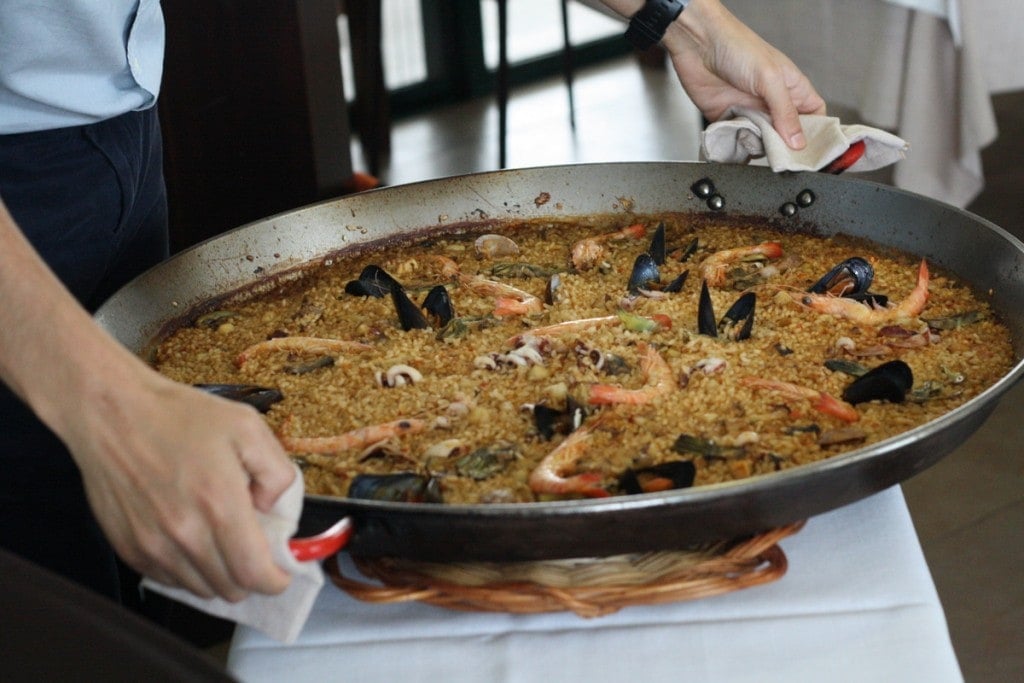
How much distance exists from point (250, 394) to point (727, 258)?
25.7 inches

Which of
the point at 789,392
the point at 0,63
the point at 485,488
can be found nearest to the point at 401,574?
the point at 485,488

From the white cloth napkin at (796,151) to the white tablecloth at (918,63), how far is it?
47.8 inches

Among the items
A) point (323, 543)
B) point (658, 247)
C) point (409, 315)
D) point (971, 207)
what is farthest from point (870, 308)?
point (971, 207)

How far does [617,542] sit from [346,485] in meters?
0.30

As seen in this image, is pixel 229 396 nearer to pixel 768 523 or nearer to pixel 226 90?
pixel 768 523

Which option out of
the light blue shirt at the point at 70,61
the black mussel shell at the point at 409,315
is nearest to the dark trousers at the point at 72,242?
the light blue shirt at the point at 70,61

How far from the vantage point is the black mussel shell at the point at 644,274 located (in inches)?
56.4

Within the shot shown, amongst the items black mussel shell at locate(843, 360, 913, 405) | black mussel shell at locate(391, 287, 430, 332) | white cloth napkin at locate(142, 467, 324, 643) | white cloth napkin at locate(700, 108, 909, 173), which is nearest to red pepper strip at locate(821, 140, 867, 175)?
white cloth napkin at locate(700, 108, 909, 173)

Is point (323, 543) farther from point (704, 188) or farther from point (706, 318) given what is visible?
point (704, 188)

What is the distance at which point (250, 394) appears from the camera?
47.7 inches

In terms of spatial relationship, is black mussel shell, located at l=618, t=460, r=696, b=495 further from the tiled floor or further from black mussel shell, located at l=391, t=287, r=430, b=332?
the tiled floor

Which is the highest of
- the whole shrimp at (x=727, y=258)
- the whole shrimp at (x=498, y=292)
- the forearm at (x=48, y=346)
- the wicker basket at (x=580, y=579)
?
the forearm at (x=48, y=346)

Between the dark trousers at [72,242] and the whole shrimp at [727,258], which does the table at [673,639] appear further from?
the dark trousers at [72,242]

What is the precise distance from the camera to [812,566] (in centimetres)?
98
